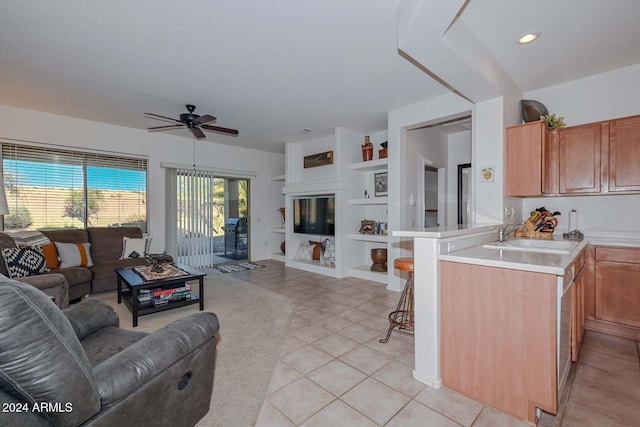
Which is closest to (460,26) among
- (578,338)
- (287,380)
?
(578,338)

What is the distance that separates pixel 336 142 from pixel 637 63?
373 cm

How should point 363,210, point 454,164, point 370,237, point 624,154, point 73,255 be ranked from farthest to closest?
point 363,210 → point 454,164 → point 370,237 → point 73,255 → point 624,154

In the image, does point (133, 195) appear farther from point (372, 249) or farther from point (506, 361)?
point (506, 361)

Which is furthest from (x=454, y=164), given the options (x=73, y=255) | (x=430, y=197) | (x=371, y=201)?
(x=73, y=255)

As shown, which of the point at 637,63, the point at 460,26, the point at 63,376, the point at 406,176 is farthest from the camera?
the point at 406,176

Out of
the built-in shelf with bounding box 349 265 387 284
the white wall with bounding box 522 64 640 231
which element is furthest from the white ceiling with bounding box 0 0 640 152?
the built-in shelf with bounding box 349 265 387 284

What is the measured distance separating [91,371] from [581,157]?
4288 mm

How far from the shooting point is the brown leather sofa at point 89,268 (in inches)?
112

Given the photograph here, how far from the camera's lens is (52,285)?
277cm

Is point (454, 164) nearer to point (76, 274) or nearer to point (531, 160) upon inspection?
point (531, 160)

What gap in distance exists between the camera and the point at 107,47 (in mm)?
2621

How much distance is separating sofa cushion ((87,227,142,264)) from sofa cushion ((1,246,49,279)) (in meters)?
0.80

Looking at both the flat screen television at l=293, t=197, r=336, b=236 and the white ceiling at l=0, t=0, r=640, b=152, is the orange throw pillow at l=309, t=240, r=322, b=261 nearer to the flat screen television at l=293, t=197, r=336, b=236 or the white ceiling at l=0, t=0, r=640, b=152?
the flat screen television at l=293, t=197, r=336, b=236

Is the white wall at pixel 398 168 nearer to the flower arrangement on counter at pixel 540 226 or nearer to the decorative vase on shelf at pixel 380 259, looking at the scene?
the decorative vase on shelf at pixel 380 259
